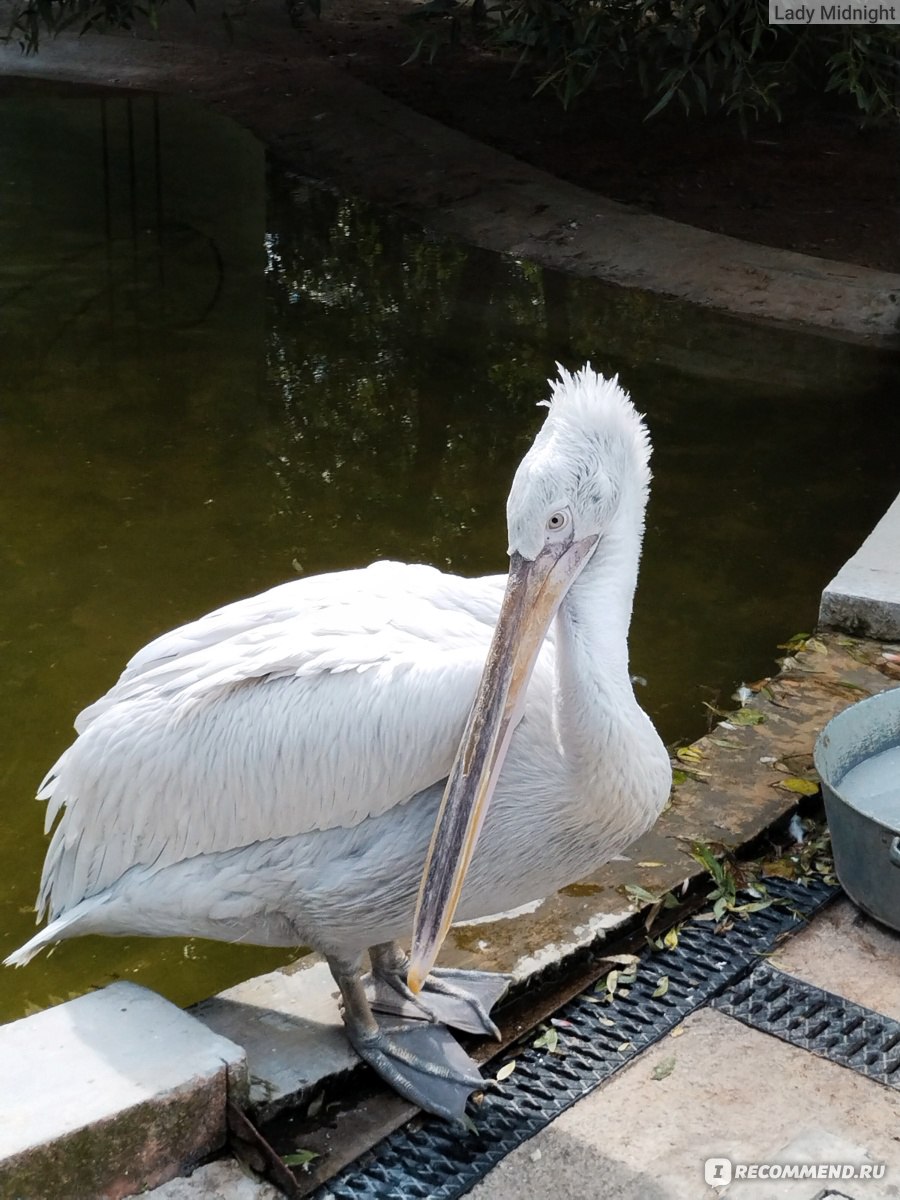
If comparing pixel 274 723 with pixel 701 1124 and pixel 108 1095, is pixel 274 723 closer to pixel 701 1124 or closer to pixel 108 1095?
pixel 108 1095

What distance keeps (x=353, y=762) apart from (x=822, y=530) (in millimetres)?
3407

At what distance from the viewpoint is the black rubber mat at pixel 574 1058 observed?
245cm

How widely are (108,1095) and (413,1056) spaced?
1.91 ft

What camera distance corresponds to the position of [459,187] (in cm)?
881

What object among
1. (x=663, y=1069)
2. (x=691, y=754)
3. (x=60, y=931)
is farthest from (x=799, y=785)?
(x=60, y=931)

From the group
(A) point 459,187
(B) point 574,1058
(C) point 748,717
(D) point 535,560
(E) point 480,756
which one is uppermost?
(D) point 535,560

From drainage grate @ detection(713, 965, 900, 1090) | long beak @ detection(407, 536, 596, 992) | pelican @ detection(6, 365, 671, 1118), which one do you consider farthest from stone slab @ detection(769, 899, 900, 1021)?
long beak @ detection(407, 536, 596, 992)

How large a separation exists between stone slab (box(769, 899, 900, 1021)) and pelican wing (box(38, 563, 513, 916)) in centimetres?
101

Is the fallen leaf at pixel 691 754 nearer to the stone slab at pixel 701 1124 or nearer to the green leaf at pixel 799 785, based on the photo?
the green leaf at pixel 799 785

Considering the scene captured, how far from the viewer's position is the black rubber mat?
245cm

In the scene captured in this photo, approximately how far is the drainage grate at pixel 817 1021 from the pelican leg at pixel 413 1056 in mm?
547

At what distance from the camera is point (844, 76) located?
6668 mm

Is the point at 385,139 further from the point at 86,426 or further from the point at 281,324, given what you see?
the point at 86,426

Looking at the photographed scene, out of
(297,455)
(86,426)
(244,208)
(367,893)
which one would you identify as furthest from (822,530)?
(244,208)
